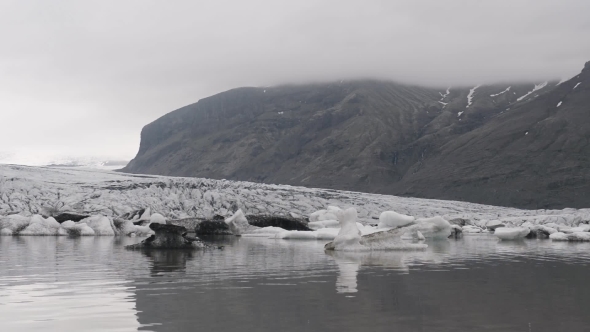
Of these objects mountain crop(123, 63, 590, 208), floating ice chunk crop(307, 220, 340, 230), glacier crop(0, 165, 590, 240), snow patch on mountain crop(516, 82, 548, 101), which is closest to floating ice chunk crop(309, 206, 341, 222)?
glacier crop(0, 165, 590, 240)

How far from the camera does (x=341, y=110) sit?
6604 inches

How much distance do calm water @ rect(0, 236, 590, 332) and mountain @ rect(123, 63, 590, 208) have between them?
10875 cm

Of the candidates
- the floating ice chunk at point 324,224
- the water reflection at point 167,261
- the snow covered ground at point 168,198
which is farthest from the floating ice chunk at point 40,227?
the water reflection at point 167,261

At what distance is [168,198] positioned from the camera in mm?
39656

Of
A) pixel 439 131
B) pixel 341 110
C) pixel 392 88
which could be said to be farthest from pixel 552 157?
pixel 392 88

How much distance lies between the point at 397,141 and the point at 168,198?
120649 mm

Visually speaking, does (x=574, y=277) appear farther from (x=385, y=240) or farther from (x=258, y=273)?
(x=385, y=240)

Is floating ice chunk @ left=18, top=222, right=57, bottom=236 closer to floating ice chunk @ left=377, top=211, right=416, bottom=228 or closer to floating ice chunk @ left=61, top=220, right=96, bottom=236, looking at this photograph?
floating ice chunk @ left=61, top=220, right=96, bottom=236

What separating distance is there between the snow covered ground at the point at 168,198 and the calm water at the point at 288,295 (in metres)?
22.1

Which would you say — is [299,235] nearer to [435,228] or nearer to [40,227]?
[435,228]

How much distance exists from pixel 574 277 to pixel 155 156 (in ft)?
599

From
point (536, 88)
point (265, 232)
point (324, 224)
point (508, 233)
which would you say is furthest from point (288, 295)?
point (536, 88)

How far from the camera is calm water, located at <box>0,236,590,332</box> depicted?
271 inches

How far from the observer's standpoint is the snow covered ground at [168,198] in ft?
119
